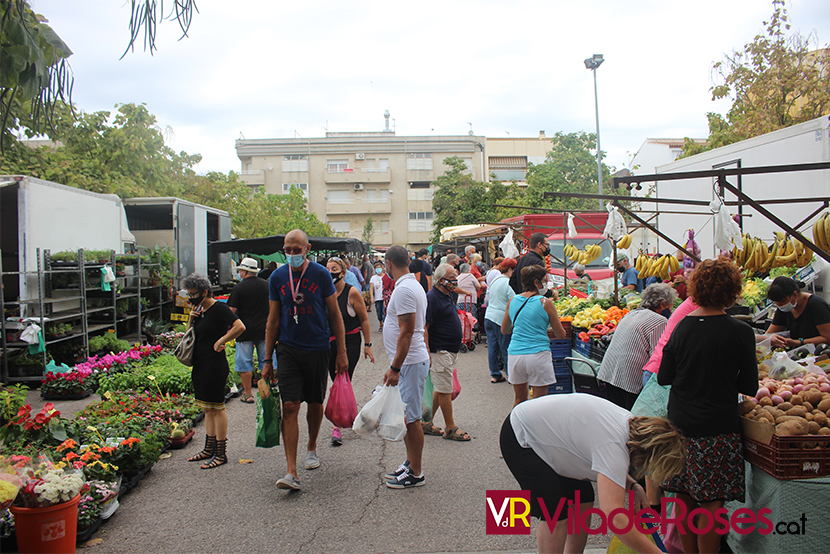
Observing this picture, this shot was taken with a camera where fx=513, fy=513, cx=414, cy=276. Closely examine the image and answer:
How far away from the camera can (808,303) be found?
5.48 meters

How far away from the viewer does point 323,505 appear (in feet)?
13.6

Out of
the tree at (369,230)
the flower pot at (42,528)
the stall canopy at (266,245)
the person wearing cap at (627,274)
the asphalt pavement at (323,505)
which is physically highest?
the tree at (369,230)

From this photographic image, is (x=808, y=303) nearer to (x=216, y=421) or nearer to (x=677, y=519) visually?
(x=677, y=519)

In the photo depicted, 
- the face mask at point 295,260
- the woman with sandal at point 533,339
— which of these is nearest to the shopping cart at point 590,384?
the woman with sandal at point 533,339

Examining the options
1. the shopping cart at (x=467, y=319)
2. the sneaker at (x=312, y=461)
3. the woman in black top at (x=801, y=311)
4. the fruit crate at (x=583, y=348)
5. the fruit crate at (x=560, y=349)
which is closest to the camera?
the sneaker at (x=312, y=461)

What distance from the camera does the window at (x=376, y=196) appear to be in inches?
2003

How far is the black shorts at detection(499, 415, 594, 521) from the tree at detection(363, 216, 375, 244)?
4420 centimetres

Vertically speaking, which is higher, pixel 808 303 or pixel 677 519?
pixel 808 303

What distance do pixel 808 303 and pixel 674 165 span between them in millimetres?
6269

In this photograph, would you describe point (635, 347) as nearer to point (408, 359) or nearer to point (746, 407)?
point (746, 407)

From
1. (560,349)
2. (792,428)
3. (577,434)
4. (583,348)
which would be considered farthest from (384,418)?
(583,348)

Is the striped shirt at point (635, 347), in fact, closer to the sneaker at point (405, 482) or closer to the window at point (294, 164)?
the sneaker at point (405, 482)

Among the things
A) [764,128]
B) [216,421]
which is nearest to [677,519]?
[216,421]

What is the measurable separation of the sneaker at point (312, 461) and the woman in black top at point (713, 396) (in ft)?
10.2
